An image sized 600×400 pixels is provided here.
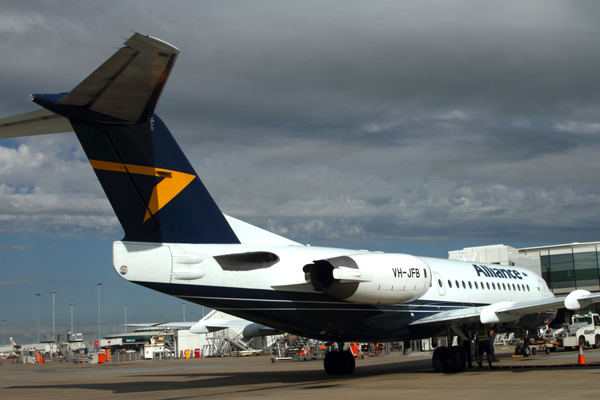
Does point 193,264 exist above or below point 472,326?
above

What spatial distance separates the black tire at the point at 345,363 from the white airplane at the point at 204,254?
1891mm

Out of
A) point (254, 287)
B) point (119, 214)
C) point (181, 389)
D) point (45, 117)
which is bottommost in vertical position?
point (181, 389)

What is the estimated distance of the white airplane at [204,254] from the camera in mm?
10039

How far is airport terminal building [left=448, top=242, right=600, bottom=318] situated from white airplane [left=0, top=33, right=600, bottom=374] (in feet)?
72.1

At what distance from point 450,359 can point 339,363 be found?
329 centimetres

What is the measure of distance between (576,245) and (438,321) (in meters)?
26.0

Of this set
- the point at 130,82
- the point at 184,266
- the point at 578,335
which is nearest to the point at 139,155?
the point at 184,266

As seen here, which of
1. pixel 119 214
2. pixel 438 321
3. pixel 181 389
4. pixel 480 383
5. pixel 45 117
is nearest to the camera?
pixel 45 117

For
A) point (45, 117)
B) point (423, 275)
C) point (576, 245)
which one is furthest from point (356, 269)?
point (576, 245)

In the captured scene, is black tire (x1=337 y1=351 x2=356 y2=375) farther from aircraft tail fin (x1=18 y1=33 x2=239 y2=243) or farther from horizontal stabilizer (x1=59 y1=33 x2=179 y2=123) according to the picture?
horizontal stabilizer (x1=59 y1=33 x2=179 y2=123)

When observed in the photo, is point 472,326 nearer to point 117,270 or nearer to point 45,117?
point 117,270

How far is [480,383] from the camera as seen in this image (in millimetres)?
12312

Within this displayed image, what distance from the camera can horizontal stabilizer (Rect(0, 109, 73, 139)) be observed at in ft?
34.5

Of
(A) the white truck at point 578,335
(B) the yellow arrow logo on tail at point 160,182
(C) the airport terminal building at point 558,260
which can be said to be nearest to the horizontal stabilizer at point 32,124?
(B) the yellow arrow logo on tail at point 160,182
